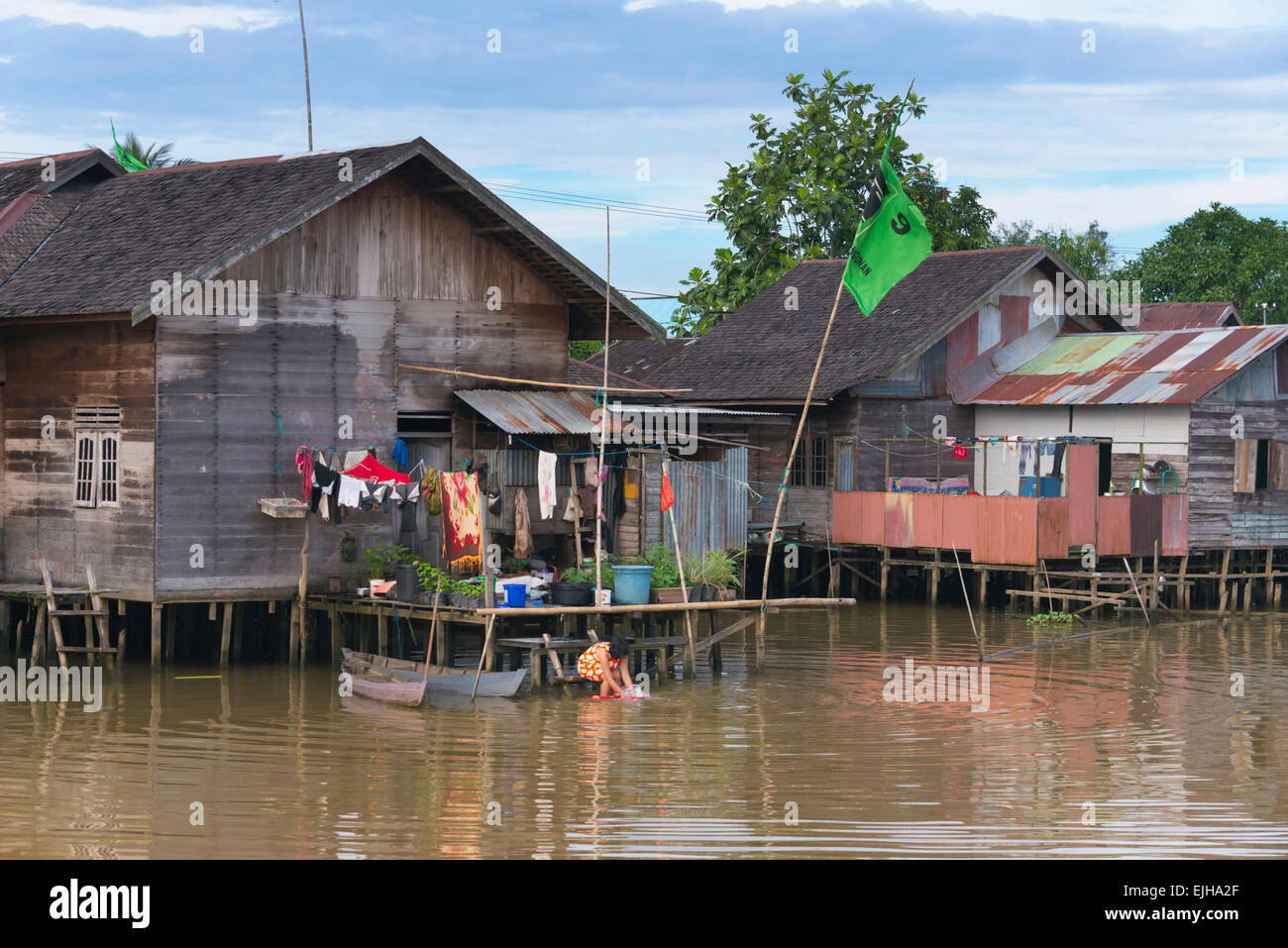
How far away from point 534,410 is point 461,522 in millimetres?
2237

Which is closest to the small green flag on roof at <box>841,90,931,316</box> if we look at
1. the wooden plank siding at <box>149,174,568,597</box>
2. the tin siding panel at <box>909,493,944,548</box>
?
the wooden plank siding at <box>149,174,568,597</box>

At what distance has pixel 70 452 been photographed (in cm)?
2222

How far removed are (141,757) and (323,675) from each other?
5283 mm

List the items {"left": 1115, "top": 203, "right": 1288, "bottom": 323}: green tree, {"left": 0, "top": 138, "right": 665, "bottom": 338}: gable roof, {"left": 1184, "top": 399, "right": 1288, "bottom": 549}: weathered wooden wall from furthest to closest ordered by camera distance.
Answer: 1. {"left": 1115, "top": 203, "right": 1288, "bottom": 323}: green tree
2. {"left": 1184, "top": 399, "right": 1288, "bottom": 549}: weathered wooden wall
3. {"left": 0, "top": 138, "right": 665, "bottom": 338}: gable roof

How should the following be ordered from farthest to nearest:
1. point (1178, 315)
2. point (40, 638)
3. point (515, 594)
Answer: point (1178, 315) < point (40, 638) < point (515, 594)

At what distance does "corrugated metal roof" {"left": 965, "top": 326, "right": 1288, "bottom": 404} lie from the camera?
99.3ft

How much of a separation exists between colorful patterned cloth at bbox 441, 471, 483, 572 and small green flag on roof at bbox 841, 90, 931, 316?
5.56 metres

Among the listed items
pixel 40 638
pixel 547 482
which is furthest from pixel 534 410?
pixel 40 638

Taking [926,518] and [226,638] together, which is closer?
[226,638]

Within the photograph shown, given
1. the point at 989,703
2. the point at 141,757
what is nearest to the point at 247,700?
the point at 141,757

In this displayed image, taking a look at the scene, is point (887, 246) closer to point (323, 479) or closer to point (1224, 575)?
point (323, 479)

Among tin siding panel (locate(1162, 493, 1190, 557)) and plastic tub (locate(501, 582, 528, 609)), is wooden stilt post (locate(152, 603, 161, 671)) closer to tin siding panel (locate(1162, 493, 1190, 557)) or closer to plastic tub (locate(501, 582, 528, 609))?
plastic tub (locate(501, 582, 528, 609))

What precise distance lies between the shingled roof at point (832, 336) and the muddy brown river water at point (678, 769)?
36.3 feet

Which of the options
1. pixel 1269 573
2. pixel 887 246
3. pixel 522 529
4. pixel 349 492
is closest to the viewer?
pixel 887 246
